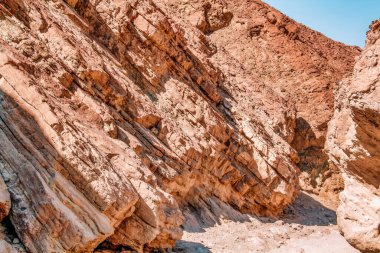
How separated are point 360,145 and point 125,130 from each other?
10.6 metres

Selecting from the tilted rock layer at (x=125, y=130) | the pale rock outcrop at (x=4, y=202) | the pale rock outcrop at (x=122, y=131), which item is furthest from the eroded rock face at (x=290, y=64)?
the pale rock outcrop at (x=4, y=202)

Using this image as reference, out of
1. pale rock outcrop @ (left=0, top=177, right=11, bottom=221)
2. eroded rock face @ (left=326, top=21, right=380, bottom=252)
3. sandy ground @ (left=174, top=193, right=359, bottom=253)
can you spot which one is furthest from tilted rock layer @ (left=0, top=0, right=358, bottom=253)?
eroded rock face @ (left=326, top=21, right=380, bottom=252)

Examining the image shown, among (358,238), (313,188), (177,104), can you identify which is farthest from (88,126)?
(313,188)

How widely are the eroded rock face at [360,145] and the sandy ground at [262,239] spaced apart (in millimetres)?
4100

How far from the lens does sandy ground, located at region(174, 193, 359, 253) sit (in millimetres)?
15958

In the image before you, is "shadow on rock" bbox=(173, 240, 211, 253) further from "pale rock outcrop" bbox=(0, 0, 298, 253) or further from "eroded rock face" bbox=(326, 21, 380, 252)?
"eroded rock face" bbox=(326, 21, 380, 252)

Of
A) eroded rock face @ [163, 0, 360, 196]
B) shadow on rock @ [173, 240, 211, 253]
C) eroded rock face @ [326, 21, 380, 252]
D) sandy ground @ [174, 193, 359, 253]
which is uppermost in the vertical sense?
eroded rock face @ [163, 0, 360, 196]

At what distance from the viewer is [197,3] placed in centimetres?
4319

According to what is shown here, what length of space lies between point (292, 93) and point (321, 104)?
306 centimetres

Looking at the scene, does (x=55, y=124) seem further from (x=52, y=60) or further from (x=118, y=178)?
(x=52, y=60)

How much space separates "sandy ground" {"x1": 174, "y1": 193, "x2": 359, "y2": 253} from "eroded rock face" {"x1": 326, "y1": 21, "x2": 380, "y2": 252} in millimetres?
4100

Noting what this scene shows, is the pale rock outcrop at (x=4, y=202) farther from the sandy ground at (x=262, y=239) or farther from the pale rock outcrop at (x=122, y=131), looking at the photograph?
the sandy ground at (x=262, y=239)

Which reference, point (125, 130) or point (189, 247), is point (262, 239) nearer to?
point (189, 247)

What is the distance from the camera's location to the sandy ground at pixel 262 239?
52.4 ft
